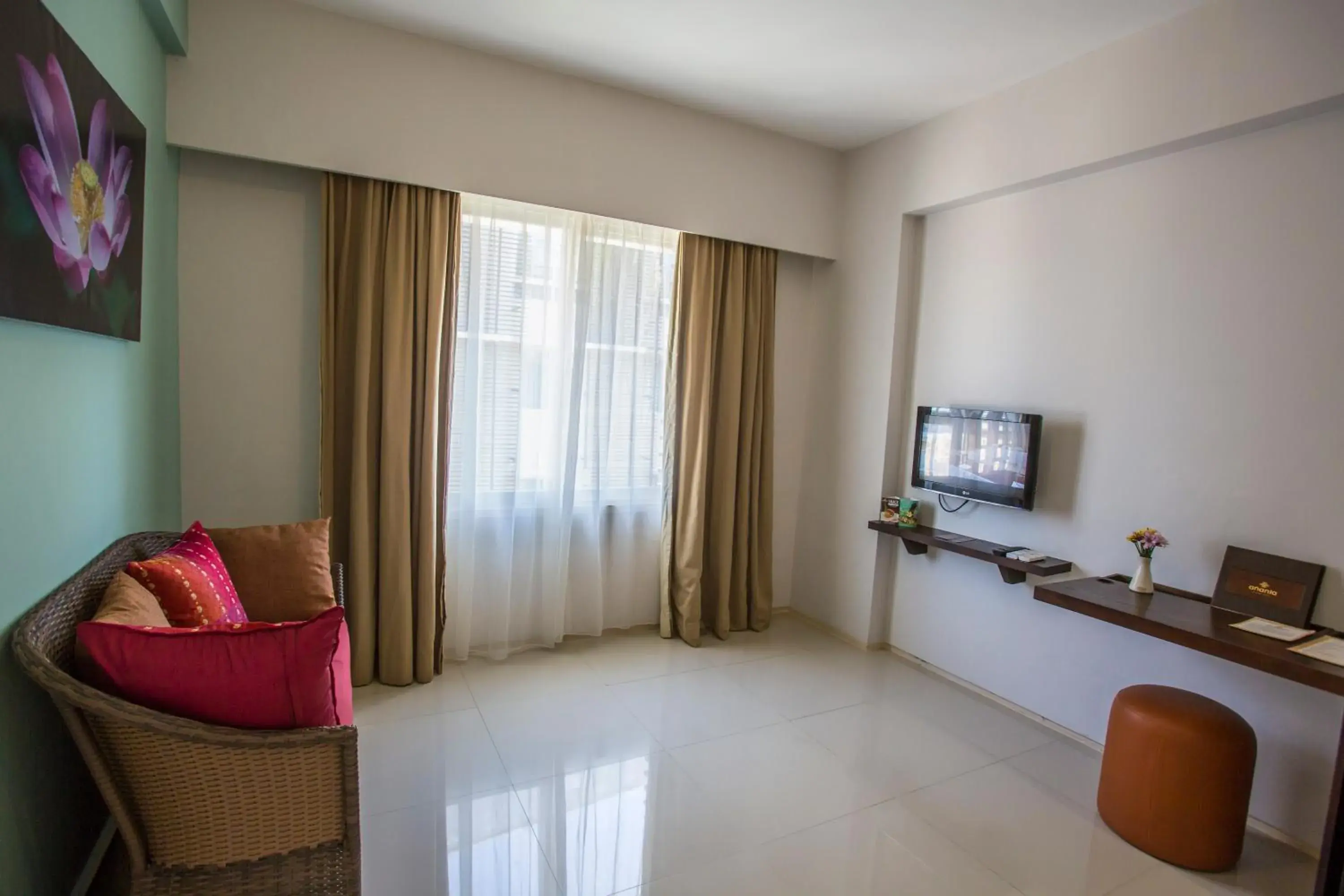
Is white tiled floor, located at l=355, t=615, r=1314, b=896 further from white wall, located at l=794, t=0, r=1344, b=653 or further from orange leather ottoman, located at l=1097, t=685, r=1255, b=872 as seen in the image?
white wall, located at l=794, t=0, r=1344, b=653

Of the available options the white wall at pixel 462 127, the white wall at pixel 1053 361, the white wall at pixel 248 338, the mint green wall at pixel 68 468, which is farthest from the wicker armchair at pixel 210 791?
the white wall at pixel 1053 361

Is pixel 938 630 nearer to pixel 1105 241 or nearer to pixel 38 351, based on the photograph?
pixel 1105 241

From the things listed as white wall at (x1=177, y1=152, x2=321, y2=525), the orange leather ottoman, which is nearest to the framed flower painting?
white wall at (x1=177, y1=152, x2=321, y2=525)

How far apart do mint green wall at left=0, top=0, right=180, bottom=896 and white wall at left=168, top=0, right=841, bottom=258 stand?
0.84 feet

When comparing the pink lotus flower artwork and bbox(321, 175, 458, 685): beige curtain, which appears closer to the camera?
the pink lotus flower artwork

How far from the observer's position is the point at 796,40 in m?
2.64

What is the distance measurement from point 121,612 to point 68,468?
0.47m

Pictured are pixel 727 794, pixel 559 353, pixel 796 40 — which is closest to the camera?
pixel 727 794

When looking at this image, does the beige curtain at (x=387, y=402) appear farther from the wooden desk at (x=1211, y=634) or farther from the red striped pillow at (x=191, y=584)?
the wooden desk at (x=1211, y=634)

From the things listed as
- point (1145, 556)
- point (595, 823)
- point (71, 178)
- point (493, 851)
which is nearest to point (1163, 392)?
point (1145, 556)

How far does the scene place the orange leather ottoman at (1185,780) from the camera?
Result: 1975mm

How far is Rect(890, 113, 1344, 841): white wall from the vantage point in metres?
2.13

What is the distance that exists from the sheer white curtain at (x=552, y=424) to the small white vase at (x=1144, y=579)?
2212 millimetres

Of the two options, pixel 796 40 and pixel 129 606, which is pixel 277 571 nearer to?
pixel 129 606
